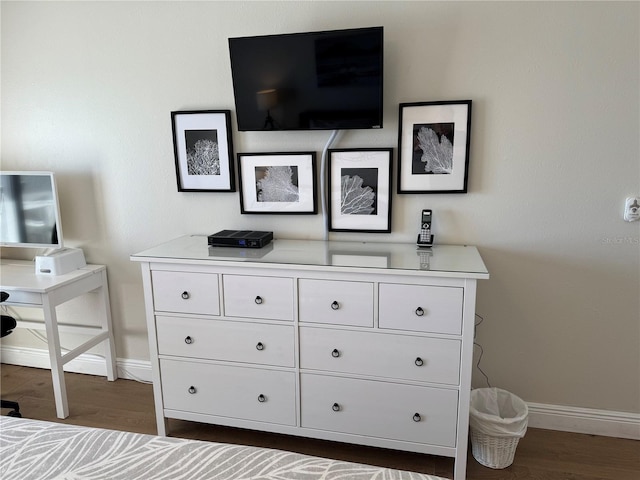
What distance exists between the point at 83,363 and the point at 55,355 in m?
0.57

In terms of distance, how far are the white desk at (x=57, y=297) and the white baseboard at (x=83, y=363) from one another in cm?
8

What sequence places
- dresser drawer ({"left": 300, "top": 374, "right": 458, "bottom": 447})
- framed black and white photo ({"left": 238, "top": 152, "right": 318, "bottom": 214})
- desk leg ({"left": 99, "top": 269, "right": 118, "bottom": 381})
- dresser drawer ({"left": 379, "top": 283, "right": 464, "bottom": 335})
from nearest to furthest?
dresser drawer ({"left": 379, "top": 283, "right": 464, "bottom": 335}), dresser drawer ({"left": 300, "top": 374, "right": 458, "bottom": 447}), framed black and white photo ({"left": 238, "top": 152, "right": 318, "bottom": 214}), desk leg ({"left": 99, "top": 269, "right": 118, "bottom": 381})

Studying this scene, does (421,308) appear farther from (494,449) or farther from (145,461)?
(145,461)

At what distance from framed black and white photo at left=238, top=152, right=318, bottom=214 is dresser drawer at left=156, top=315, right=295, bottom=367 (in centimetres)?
67

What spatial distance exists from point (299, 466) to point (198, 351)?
1109mm

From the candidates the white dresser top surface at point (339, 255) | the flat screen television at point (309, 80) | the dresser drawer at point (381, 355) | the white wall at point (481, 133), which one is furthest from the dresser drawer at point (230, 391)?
the flat screen television at point (309, 80)

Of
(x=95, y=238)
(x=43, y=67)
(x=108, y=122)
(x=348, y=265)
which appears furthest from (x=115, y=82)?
(x=348, y=265)

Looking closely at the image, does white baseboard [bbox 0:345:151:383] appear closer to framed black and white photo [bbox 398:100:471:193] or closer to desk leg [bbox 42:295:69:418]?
desk leg [bbox 42:295:69:418]

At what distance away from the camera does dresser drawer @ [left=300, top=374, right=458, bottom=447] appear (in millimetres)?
1915

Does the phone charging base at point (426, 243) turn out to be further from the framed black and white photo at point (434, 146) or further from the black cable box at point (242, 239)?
the black cable box at point (242, 239)

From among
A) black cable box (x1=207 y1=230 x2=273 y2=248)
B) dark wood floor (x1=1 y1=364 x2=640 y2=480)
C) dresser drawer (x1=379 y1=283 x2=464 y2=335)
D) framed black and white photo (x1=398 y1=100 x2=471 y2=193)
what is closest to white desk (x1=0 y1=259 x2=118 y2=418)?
dark wood floor (x1=1 y1=364 x2=640 y2=480)

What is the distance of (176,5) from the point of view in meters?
2.35

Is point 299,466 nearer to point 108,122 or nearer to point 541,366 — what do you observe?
point 541,366

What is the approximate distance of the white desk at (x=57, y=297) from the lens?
2391 millimetres
